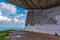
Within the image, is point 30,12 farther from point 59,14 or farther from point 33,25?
point 59,14

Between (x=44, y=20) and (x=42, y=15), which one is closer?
(x=44, y=20)

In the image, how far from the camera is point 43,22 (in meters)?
12.5

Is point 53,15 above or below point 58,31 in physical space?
above

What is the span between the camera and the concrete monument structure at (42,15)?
992 centimetres

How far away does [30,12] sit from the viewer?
1577 centimetres

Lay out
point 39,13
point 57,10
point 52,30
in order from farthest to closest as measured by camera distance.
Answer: point 39,13 < point 52,30 < point 57,10

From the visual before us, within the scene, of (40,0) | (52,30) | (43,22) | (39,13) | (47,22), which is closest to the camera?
(40,0)

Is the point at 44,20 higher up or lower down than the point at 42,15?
lower down

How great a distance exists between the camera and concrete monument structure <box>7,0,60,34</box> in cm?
992

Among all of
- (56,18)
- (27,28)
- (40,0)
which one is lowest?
(27,28)

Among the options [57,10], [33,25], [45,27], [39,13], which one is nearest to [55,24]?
[57,10]

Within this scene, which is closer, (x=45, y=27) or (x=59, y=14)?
(x=59, y=14)

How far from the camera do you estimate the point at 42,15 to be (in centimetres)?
1285

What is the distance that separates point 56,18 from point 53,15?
0.54 metres
